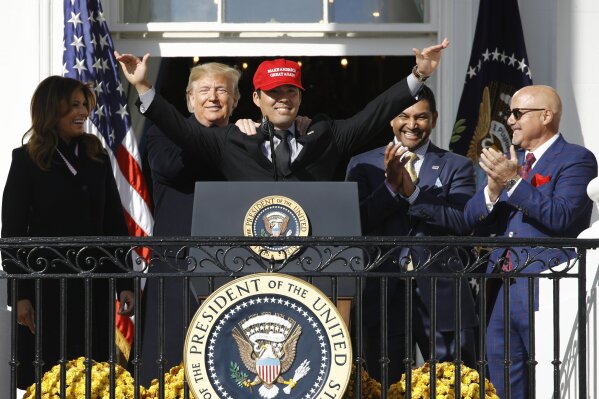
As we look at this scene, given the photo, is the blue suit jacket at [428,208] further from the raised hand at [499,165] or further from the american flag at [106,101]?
the american flag at [106,101]

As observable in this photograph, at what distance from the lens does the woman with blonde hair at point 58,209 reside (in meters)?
8.32

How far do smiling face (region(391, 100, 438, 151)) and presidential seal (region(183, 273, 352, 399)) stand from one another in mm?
1812

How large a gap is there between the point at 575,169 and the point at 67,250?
8.30 feet

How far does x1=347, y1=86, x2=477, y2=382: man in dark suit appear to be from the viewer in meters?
8.45

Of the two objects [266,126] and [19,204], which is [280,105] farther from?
[19,204]

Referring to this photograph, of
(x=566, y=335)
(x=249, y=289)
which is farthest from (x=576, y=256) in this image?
(x=249, y=289)

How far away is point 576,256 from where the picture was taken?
750 cm

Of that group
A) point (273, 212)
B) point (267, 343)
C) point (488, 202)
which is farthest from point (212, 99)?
point (267, 343)

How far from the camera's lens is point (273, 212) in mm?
7582

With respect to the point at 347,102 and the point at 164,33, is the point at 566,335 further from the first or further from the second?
the point at 347,102

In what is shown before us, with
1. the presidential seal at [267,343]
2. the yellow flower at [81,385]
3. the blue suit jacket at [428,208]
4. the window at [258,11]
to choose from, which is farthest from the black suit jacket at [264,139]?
the window at [258,11]

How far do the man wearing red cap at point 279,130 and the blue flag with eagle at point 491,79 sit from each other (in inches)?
63.8

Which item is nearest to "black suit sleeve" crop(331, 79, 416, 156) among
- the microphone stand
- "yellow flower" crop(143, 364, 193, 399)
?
the microphone stand

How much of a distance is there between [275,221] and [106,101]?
2672 millimetres
